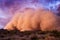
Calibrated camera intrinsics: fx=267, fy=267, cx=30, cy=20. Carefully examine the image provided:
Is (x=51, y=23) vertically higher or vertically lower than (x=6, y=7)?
lower

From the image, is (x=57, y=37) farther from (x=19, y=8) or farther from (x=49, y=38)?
(x=19, y=8)

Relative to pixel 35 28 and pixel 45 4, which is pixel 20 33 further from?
pixel 45 4

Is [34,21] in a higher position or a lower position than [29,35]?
higher

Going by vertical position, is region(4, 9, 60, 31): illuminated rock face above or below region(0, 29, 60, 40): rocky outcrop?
above

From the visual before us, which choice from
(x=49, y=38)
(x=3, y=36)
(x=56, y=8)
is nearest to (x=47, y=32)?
(x=49, y=38)

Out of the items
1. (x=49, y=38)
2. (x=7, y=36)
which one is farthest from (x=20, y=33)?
(x=49, y=38)

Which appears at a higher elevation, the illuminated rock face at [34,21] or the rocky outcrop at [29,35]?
the illuminated rock face at [34,21]
